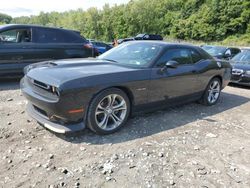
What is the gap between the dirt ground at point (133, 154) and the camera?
305 cm

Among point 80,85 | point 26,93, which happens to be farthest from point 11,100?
point 80,85

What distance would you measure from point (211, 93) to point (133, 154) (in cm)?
337

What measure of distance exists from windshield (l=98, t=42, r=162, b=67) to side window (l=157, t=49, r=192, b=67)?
16 centimetres

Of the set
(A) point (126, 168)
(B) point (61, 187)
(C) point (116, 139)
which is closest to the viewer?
(B) point (61, 187)

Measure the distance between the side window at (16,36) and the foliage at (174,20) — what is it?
153ft

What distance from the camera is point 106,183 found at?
9.74 ft

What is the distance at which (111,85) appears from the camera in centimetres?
398

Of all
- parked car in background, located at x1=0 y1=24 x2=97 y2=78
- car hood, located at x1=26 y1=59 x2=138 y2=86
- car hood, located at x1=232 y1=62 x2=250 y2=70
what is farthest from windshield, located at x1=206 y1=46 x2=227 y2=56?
car hood, located at x1=26 y1=59 x2=138 y2=86

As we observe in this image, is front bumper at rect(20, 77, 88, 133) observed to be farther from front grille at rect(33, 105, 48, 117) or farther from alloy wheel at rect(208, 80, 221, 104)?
alloy wheel at rect(208, 80, 221, 104)

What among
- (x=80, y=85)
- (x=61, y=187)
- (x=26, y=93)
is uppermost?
(x=80, y=85)

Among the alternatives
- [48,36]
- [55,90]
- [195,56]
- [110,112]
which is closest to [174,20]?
[48,36]

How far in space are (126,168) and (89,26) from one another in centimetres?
6698

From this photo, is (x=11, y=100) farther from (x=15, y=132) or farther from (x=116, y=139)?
(x=116, y=139)

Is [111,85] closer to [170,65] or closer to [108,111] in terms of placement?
[108,111]
